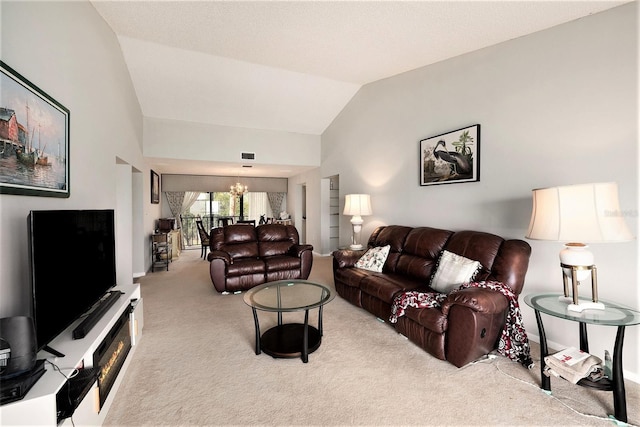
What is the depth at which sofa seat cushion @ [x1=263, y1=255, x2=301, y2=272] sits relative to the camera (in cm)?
425

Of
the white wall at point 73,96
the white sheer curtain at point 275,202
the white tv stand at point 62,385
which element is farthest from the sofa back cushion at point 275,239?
the white sheer curtain at point 275,202

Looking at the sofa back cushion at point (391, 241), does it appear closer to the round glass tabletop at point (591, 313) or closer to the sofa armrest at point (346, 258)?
the sofa armrest at point (346, 258)

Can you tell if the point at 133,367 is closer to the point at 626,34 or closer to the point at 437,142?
the point at 437,142

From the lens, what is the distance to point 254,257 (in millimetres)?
4488

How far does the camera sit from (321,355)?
2.38m

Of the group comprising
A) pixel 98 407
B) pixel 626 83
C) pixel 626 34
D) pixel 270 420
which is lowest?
pixel 270 420

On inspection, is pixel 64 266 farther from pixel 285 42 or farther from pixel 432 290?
pixel 285 42

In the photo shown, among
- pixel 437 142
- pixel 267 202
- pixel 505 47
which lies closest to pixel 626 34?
pixel 505 47

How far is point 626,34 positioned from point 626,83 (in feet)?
1.20

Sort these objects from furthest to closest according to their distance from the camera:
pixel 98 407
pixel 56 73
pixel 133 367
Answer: pixel 133 367 → pixel 56 73 → pixel 98 407

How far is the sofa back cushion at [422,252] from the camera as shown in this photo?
122 inches

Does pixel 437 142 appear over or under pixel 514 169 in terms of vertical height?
over

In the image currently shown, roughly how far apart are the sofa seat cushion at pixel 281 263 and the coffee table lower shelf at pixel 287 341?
1.50m

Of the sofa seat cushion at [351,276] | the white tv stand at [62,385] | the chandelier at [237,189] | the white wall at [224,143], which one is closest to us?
the white tv stand at [62,385]
